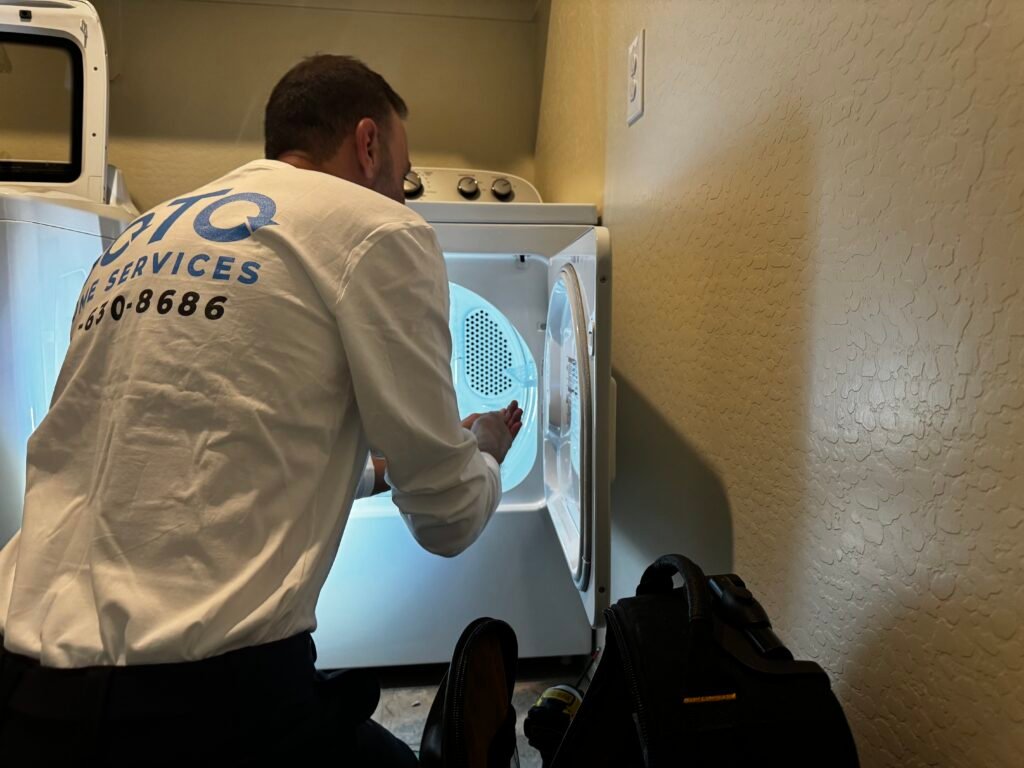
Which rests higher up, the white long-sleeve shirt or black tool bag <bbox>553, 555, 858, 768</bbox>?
the white long-sleeve shirt

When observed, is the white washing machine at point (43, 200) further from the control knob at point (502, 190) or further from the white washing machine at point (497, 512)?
the control knob at point (502, 190)

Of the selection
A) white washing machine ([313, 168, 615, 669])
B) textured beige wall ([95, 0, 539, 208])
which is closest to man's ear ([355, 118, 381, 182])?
white washing machine ([313, 168, 615, 669])

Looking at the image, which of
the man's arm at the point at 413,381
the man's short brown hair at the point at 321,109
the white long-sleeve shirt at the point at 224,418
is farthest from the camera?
the man's short brown hair at the point at 321,109

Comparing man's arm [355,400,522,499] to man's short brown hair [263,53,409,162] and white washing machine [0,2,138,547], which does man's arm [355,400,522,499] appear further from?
white washing machine [0,2,138,547]

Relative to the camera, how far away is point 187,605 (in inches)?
26.3

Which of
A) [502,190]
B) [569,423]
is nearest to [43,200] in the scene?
[569,423]

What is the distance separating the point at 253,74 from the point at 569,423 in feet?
6.19

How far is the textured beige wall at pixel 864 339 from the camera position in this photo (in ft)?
1.79

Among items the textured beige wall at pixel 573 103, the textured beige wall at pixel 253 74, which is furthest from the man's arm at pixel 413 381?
the textured beige wall at pixel 253 74

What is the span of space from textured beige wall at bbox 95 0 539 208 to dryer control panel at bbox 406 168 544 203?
0.38 m

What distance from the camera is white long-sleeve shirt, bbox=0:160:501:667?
2.23ft

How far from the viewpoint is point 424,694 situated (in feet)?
5.50

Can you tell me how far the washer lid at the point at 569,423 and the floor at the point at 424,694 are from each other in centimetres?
48

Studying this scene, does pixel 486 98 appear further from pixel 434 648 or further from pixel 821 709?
pixel 821 709
